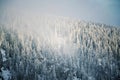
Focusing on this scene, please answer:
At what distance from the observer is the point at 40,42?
37.2 metres

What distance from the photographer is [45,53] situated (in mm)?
34781

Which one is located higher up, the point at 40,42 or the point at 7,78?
the point at 40,42

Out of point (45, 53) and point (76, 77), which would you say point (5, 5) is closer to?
point (45, 53)

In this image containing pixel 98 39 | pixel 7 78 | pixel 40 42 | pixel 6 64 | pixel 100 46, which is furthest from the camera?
pixel 98 39

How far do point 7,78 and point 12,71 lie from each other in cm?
159

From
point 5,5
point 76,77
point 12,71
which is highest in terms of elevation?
point 5,5

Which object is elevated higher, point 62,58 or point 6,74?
point 62,58

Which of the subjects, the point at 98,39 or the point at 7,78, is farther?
the point at 98,39

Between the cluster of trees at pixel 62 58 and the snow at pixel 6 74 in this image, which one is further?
the cluster of trees at pixel 62 58

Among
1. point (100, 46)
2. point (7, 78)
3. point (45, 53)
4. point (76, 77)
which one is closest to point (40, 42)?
point (45, 53)

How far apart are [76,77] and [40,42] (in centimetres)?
952

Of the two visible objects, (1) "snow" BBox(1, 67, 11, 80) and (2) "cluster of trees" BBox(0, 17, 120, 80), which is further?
(2) "cluster of trees" BBox(0, 17, 120, 80)

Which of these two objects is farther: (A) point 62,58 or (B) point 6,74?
(A) point 62,58

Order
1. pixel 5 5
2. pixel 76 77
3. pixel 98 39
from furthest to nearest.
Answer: pixel 98 39
pixel 5 5
pixel 76 77
